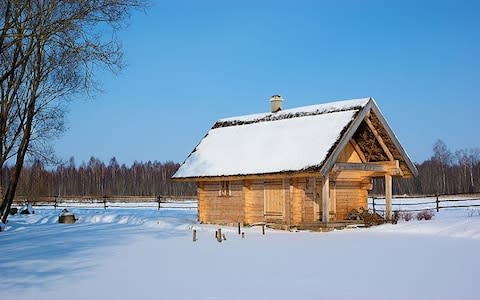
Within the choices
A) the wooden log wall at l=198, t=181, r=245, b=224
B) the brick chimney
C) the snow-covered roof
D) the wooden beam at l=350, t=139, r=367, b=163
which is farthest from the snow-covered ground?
the brick chimney

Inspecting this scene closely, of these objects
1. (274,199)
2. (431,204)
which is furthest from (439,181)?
(274,199)

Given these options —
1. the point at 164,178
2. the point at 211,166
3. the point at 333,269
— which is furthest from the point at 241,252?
the point at 164,178

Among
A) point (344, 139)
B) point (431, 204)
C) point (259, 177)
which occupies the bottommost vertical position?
point (431, 204)

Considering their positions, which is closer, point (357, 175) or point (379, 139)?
point (379, 139)

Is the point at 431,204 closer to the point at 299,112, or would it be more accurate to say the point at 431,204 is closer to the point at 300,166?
the point at 299,112

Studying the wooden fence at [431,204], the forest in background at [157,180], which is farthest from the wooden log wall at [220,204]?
the forest in background at [157,180]

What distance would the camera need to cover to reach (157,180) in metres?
107

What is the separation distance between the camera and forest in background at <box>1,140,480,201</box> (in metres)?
87.0

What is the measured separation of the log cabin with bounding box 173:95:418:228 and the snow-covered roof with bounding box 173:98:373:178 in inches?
2.3

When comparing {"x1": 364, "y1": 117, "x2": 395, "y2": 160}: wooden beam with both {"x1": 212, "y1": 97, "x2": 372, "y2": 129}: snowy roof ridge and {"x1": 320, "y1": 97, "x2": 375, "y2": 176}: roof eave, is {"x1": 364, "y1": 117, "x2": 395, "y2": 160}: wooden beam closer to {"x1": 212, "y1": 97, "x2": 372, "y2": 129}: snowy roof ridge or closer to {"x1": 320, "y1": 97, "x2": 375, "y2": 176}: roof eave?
{"x1": 320, "y1": 97, "x2": 375, "y2": 176}: roof eave

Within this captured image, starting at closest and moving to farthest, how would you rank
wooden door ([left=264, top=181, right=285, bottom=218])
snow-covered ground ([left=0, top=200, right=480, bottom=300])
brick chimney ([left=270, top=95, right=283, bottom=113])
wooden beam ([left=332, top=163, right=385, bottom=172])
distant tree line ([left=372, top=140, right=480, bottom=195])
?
snow-covered ground ([left=0, top=200, right=480, bottom=300])
wooden beam ([left=332, top=163, right=385, bottom=172])
wooden door ([left=264, top=181, right=285, bottom=218])
brick chimney ([left=270, top=95, right=283, bottom=113])
distant tree line ([left=372, top=140, right=480, bottom=195])

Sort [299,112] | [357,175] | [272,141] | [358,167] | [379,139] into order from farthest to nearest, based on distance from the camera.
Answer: [299,112], [272,141], [357,175], [379,139], [358,167]

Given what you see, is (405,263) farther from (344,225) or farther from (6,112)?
(6,112)

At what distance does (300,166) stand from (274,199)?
8.96 feet
